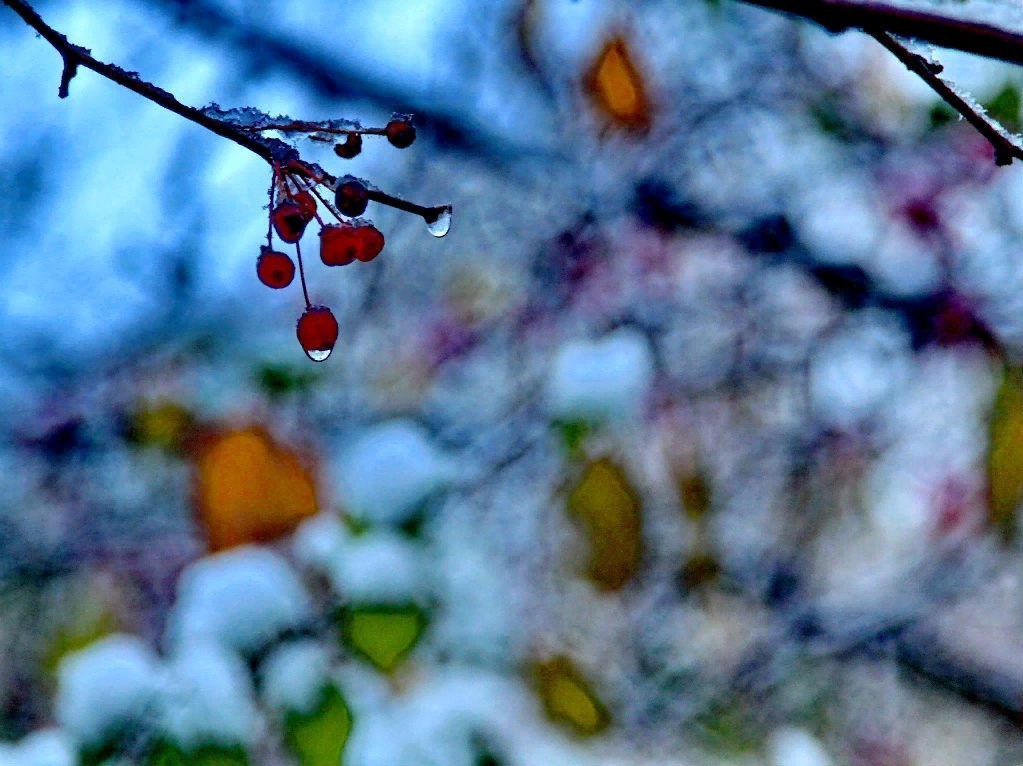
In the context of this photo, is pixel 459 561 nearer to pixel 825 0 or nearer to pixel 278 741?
pixel 278 741

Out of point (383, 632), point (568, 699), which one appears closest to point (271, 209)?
point (383, 632)

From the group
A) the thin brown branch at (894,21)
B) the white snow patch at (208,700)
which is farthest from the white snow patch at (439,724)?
the thin brown branch at (894,21)

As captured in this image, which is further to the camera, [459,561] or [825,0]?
[459,561]

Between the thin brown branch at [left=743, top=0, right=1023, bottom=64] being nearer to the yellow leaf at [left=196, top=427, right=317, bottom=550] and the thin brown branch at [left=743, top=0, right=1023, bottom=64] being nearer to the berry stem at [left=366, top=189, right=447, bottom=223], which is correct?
the berry stem at [left=366, top=189, right=447, bottom=223]

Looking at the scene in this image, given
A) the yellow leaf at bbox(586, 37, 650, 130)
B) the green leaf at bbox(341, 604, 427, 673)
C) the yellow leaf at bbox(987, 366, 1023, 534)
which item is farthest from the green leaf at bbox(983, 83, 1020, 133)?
the green leaf at bbox(341, 604, 427, 673)

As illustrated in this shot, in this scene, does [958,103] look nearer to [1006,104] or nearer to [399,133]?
[399,133]

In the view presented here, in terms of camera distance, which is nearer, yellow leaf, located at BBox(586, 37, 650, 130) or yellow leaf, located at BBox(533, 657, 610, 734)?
yellow leaf, located at BBox(533, 657, 610, 734)

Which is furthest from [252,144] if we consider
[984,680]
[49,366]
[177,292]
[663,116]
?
[984,680]
